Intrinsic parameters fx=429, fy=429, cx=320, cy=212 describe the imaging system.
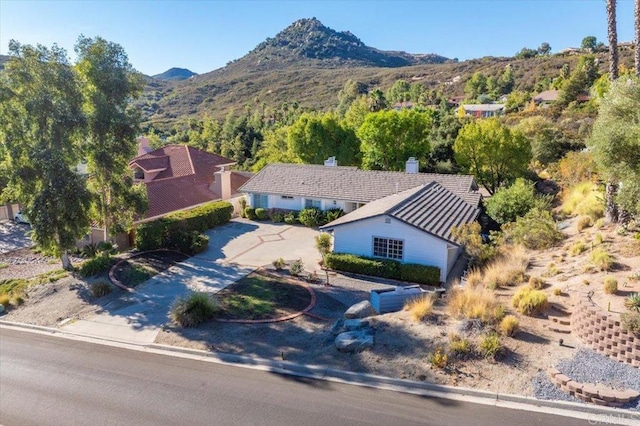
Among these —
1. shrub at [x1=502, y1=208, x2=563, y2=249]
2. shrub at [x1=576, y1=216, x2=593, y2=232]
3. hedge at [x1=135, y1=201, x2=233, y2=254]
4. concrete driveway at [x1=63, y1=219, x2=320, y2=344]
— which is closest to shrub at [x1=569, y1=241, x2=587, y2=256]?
shrub at [x1=502, y1=208, x2=563, y2=249]

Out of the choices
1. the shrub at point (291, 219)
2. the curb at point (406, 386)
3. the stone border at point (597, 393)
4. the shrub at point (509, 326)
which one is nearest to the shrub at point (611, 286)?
the shrub at point (509, 326)

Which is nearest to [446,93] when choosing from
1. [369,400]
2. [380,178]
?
[380,178]

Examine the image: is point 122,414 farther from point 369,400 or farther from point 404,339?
point 404,339

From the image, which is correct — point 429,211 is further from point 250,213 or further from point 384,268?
point 250,213

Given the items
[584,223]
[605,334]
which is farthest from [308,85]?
[605,334]

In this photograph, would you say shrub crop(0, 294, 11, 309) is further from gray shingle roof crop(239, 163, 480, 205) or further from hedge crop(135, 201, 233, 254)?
gray shingle roof crop(239, 163, 480, 205)

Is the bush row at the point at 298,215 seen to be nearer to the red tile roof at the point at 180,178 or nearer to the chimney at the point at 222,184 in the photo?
the red tile roof at the point at 180,178
